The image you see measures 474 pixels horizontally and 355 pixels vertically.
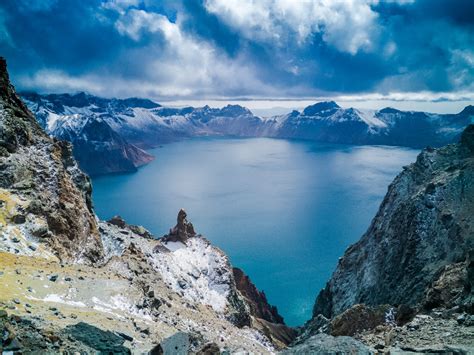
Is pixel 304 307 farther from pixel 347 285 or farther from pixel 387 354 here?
pixel 387 354

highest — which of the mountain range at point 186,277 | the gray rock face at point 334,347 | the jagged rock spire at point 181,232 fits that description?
the jagged rock spire at point 181,232

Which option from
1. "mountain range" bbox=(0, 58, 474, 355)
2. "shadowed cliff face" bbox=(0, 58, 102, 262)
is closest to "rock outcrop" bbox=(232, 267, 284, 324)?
"mountain range" bbox=(0, 58, 474, 355)

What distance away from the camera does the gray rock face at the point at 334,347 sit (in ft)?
A: 54.2

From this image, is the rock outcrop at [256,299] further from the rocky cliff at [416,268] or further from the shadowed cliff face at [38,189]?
the shadowed cliff face at [38,189]

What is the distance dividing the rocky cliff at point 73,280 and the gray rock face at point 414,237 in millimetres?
16955

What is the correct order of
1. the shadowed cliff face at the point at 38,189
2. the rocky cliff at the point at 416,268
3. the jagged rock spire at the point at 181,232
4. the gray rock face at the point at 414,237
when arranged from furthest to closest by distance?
1. the jagged rock spire at the point at 181,232
2. the gray rock face at the point at 414,237
3. the shadowed cliff face at the point at 38,189
4. the rocky cliff at the point at 416,268

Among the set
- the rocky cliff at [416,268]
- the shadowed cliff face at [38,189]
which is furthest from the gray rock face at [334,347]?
the shadowed cliff face at [38,189]

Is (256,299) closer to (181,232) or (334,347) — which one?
(181,232)

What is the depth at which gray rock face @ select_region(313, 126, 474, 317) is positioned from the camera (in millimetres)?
51444

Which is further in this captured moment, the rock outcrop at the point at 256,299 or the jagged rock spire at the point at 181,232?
the rock outcrop at the point at 256,299

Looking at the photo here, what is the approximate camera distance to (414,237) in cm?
5888

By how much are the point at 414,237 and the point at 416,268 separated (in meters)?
6.00

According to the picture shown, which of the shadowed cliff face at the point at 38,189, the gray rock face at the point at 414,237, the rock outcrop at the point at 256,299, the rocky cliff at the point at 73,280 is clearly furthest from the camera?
the rock outcrop at the point at 256,299

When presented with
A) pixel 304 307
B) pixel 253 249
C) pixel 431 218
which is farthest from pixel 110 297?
pixel 253 249
